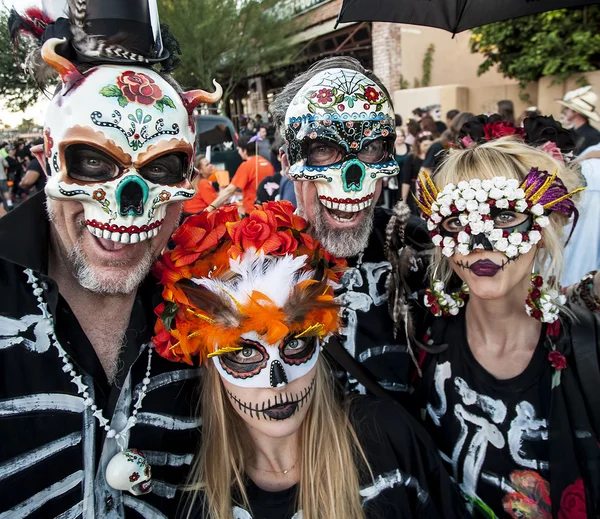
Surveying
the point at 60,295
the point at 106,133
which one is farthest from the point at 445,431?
the point at 106,133

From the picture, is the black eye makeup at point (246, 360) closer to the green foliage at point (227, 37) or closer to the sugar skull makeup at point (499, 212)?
the sugar skull makeup at point (499, 212)

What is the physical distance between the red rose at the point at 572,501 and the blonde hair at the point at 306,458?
666mm

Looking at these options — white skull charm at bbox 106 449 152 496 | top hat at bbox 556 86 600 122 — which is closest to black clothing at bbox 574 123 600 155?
top hat at bbox 556 86 600 122

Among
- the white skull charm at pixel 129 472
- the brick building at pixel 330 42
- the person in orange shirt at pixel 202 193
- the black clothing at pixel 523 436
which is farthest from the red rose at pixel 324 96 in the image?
the brick building at pixel 330 42

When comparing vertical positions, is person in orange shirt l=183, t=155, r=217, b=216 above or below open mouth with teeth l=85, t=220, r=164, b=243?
below

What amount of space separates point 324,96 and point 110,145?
1.01 meters

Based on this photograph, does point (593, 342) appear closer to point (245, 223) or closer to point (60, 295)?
point (245, 223)

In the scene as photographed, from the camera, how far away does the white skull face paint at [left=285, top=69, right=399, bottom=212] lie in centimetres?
212

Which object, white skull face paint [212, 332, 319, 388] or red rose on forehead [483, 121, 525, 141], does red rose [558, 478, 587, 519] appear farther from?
red rose on forehead [483, 121, 525, 141]

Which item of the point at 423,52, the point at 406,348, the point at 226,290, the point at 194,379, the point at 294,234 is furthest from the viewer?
the point at 423,52

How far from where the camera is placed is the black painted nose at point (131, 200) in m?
1.51

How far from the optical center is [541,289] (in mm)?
1811

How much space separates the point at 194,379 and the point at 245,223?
0.61 meters

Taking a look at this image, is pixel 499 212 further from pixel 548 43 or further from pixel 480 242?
pixel 548 43
